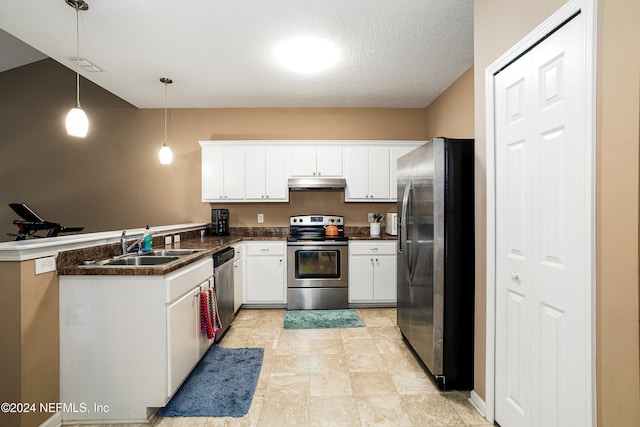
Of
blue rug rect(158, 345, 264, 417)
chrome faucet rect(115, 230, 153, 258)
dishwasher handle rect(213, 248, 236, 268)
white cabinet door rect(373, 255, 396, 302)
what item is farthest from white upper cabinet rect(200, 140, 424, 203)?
blue rug rect(158, 345, 264, 417)

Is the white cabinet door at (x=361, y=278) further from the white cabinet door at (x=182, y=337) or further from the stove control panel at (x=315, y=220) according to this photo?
the white cabinet door at (x=182, y=337)

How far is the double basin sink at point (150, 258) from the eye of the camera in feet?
7.60

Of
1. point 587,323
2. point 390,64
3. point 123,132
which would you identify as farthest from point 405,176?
point 123,132

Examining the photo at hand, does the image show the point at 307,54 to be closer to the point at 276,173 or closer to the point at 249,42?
the point at 249,42

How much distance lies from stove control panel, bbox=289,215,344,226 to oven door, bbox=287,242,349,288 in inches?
22.6

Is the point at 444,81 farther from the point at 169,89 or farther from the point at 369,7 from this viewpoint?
the point at 169,89

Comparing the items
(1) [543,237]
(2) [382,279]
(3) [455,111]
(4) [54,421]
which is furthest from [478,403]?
(3) [455,111]

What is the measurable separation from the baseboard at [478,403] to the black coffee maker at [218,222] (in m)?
3.45

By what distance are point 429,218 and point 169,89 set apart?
139 inches

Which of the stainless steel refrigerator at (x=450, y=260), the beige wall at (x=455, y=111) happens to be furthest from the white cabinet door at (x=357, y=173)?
the stainless steel refrigerator at (x=450, y=260)

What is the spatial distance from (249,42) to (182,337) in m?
2.50

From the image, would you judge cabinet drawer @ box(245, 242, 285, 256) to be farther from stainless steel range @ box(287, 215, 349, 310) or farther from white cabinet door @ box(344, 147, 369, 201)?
white cabinet door @ box(344, 147, 369, 201)

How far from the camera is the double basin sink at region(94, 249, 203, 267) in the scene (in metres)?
2.32

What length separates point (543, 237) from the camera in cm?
149
